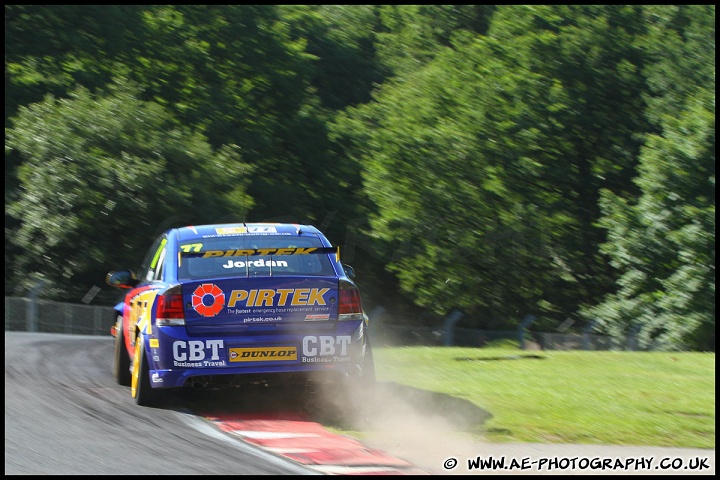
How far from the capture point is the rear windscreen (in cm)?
958

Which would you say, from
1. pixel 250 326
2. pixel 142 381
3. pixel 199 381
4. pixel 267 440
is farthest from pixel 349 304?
pixel 142 381

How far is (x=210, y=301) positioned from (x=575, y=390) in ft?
13.3

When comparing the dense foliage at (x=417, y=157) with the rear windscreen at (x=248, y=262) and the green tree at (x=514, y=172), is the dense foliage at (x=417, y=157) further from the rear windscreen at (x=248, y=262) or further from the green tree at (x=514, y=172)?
the rear windscreen at (x=248, y=262)

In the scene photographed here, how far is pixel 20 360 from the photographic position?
12219 millimetres

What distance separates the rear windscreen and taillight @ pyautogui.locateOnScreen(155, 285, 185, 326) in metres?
0.21

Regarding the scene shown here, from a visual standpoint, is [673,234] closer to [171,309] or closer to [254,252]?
[254,252]

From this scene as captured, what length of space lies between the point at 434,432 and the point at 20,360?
5595 millimetres

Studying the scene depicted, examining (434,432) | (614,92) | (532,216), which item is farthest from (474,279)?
(434,432)

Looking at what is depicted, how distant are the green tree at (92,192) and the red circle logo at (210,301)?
75.1 feet

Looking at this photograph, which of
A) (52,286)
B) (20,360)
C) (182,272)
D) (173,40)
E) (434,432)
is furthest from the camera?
(173,40)

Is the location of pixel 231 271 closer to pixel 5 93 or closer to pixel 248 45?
pixel 5 93

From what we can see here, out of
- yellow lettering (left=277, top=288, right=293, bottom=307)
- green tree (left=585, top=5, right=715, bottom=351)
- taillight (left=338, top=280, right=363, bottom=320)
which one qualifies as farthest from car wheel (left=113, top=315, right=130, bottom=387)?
green tree (left=585, top=5, right=715, bottom=351)

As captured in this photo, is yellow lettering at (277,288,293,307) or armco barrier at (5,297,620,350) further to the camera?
armco barrier at (5,297,620,350)

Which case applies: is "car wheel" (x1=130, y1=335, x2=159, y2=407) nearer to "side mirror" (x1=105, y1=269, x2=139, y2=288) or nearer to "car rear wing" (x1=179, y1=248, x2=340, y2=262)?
"car rear wing" (x1=179, y1=248, x2=340, y2=262)
